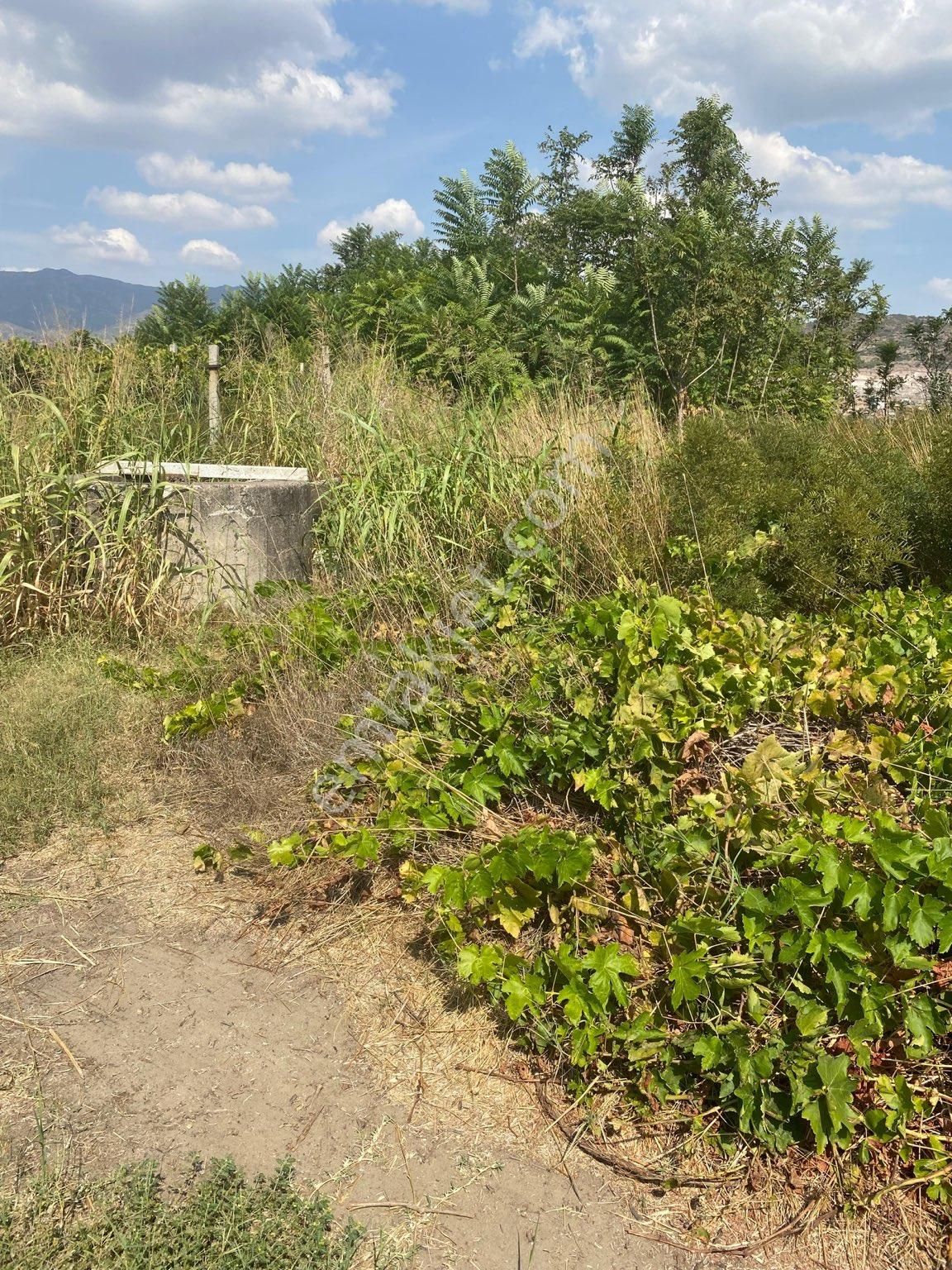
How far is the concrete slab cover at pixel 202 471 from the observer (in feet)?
17.9

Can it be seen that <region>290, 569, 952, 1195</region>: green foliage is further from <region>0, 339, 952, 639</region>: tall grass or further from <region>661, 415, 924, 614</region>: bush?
<region>0, 339, 952, 639</region>: tall grass

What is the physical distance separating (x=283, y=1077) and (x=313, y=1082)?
78 millimetres

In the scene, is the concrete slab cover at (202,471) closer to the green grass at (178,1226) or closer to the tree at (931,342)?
the green grass at (178,1226)

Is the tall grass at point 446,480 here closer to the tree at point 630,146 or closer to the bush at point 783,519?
the bush at point 783,519

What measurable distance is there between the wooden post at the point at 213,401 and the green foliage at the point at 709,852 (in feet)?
12.5

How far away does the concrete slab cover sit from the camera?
5.47 meters

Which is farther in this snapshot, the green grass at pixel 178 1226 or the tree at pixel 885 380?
the tree at pixel 885 380

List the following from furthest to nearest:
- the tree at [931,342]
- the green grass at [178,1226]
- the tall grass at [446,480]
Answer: the tree at [931,342]
the tall grass at [446,480]
the green grass at [178,1226]

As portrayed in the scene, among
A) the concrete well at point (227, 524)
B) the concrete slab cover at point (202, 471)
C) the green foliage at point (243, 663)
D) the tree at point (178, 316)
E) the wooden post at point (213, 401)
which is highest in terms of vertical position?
the tree at point (178, 316)

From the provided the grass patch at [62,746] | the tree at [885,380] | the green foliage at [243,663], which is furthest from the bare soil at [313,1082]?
the tree at [885,380]

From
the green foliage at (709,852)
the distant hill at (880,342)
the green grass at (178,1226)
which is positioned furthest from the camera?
the distant hill at (880,342)

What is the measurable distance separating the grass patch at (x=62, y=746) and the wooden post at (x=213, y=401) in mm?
2427

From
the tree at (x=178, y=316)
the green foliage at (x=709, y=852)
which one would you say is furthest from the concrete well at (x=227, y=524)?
the tree at (x=178, y=316)

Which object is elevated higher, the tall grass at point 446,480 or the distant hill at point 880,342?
the distant hill at point 880,342
